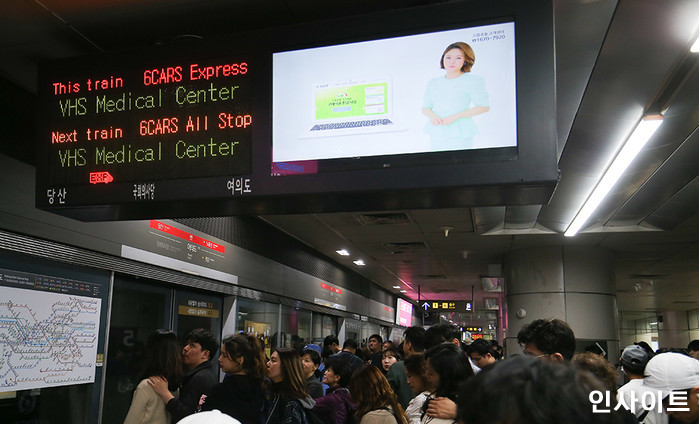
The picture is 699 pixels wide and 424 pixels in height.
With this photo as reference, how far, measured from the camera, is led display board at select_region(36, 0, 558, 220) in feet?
8.70

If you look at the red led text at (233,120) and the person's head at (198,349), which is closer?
the red led text at (233,120)

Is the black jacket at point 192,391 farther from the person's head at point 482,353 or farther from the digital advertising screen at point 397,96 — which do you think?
the person's head at point 482,353

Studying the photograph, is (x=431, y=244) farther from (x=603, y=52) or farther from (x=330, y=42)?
(x=330, y=42)

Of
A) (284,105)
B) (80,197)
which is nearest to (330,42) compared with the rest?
(284,105)

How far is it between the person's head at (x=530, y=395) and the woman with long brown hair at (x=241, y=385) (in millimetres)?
2770

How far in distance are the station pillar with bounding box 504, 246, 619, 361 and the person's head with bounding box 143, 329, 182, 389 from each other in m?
7.79

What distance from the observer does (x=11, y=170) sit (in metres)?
3.94

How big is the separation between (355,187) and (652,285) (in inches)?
642

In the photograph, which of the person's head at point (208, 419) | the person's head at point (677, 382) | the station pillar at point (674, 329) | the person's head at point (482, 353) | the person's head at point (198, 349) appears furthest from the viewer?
the station pillar at point (674, 329)

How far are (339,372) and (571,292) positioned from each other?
7.12 metres

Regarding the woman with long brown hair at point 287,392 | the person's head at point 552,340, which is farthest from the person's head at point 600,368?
the woman with long brown hair at point 287,392

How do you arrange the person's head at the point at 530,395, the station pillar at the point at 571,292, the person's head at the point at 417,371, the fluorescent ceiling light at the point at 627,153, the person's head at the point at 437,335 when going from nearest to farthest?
the person's head at the point at 530,395, the person's head at the point at 417,371, the fluorescent ceiling light at the point at 627,153, the person's head at the point at 437,335, the station pillar at the point at 571,292

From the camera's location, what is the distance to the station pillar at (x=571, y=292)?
1023 centimetres

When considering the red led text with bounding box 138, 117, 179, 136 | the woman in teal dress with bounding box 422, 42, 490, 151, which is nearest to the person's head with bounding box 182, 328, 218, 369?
the red led text with bounding box 138, 117, 179, 136
